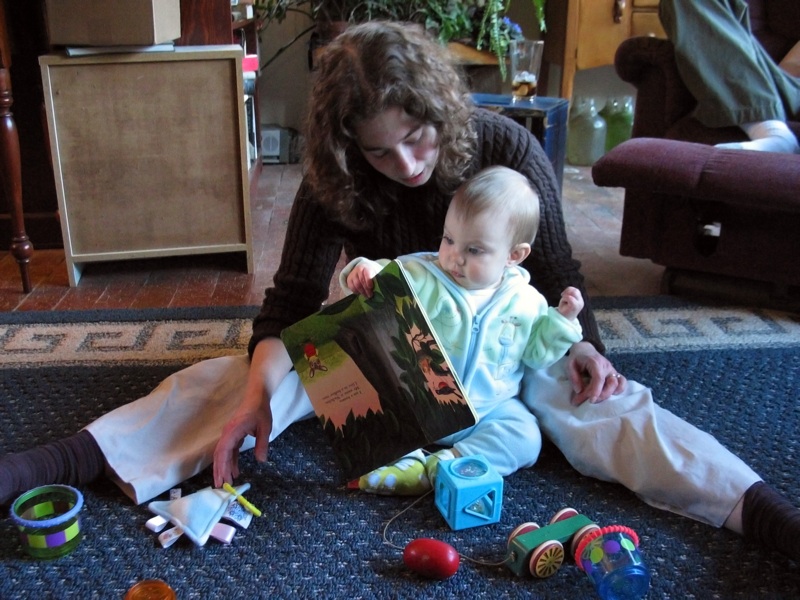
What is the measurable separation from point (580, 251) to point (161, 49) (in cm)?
114

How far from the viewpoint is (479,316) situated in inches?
42.3

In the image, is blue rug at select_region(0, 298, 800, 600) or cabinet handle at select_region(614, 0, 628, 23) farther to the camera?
cabinet handle at select_region(614, 0, 628, 23)

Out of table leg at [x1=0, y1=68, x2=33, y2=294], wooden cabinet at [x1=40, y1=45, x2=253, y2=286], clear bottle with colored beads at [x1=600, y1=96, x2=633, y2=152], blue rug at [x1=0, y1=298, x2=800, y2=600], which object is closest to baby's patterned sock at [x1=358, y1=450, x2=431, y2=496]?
blue rug at [x1=0, y1=298, x2=800, y2=600]

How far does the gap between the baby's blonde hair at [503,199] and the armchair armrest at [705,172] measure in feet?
2.08

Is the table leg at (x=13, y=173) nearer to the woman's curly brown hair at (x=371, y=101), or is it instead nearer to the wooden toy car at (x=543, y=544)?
the woman's curly brown hair at (x=371, y=101)

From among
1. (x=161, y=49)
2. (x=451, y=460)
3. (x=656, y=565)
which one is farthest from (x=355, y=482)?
(x=161, y=49)

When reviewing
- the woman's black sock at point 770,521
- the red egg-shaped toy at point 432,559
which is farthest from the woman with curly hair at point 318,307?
the red egg-shaped toy at point 432,559

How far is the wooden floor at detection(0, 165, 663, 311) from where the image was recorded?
1778 mm

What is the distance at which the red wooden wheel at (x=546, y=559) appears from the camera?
90 cm

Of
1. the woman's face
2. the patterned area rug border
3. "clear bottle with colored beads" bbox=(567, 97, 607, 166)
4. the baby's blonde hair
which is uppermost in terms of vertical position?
the woman's face

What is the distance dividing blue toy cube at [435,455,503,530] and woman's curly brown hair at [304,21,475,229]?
1.26 ft

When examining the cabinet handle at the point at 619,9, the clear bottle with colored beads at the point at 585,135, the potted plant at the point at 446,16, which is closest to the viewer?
the potted plant at the point at 446,16

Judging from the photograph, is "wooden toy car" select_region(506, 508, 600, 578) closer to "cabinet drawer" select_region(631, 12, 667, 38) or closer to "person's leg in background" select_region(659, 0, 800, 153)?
"person's leg in background" select_region(659, 0, 800, 153)

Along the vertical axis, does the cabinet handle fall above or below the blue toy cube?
above
